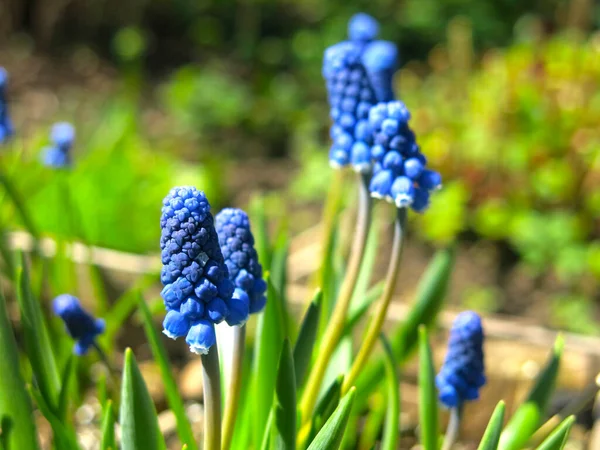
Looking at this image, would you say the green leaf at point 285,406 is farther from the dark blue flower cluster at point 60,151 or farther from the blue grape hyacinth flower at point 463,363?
the dark blue flower cluster at point 60,151

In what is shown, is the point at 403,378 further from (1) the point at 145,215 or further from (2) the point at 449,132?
(2) the point at 449,132

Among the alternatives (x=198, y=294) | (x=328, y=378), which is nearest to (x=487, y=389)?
(x=328, y=378)

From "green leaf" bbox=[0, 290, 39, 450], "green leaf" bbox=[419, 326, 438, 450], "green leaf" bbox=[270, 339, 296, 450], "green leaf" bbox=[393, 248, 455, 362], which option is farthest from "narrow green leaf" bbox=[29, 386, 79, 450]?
"green leaf" bbox=[393, 248, 455, 362]

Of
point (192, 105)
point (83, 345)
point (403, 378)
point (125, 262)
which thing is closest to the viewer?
point (83, 345)

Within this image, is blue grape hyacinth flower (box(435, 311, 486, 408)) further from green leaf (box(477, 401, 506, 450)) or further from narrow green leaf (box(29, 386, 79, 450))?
narrow green leaf (box(29, 386, 79, 450))

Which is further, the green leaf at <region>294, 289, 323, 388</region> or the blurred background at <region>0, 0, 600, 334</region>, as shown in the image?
the blurred background at <region>0, 0, 600, 334</region>

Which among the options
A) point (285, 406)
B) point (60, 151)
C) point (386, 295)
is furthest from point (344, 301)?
point (60, 151)
